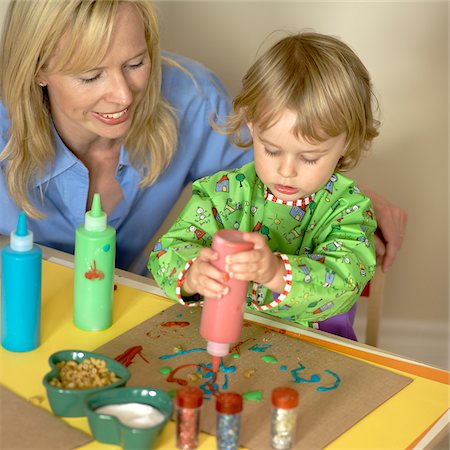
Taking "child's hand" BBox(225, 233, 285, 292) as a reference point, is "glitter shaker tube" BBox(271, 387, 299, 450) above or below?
below

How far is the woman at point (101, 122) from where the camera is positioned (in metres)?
1.61

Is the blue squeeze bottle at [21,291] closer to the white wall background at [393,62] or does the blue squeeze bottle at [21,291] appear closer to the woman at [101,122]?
the woman at [101,122]

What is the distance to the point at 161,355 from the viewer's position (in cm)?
132

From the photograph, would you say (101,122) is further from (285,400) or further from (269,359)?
(285,400)

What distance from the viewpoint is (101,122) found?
1.71 m

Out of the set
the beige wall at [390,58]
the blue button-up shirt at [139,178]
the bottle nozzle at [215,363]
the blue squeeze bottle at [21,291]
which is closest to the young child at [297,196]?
the bottle nozzle at [215,363]

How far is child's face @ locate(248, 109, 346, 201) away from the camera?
1356 mm

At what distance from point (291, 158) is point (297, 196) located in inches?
4.3

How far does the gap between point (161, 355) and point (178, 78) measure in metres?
0.78

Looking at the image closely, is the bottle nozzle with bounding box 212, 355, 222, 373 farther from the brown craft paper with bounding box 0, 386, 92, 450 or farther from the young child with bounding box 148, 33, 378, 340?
the brown craft paper with bounding box 0, 386, 92, 450

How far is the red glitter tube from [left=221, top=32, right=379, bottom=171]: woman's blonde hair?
456 mm

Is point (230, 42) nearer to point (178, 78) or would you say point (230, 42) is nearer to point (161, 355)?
point (178, 78)

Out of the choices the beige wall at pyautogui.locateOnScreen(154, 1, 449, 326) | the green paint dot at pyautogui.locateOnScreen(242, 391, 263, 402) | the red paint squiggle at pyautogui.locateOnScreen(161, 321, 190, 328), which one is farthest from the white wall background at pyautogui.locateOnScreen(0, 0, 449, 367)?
the green paint dot at pyautogui.locateOnScreen(242, 391, 263, 402)

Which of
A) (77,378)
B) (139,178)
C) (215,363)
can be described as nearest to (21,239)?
(77,378)
